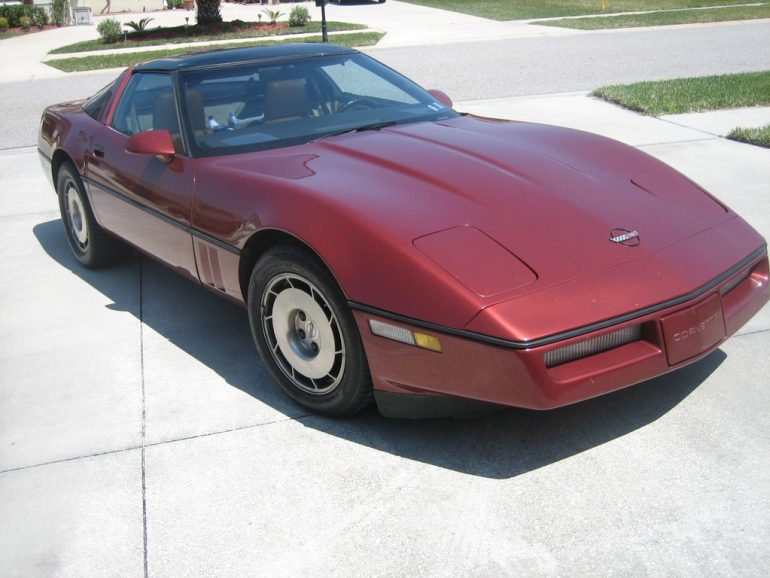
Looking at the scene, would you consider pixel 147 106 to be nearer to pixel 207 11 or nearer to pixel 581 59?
pixel 581 59

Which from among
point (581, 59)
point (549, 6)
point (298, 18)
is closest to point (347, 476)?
point (581, 59)

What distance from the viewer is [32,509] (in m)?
3.12

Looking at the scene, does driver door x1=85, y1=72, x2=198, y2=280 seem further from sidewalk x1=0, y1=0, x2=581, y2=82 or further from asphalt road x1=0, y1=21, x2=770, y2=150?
sidewalk x1=0, y1=0, x2=581, y2=82

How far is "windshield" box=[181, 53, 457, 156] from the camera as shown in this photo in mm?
4246

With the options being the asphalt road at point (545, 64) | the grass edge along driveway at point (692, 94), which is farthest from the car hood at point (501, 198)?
the asphalt road at point (545, 64)

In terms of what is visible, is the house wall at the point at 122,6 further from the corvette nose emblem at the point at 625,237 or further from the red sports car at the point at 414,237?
the corvette nose emblem at the point at 625,237

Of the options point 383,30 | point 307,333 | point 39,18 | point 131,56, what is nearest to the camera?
point 307,333

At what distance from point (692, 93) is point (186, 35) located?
1428 centimetres

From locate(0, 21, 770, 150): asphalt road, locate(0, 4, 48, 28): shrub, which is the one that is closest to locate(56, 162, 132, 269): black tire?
locate(0, 21, 770, 150): asphalt road

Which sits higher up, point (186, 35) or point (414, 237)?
point (186, 35)

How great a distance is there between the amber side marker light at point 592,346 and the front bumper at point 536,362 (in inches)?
0.5

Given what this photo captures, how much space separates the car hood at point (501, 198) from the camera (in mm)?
3045

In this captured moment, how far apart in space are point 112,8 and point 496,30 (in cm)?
2101

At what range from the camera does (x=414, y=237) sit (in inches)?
123
